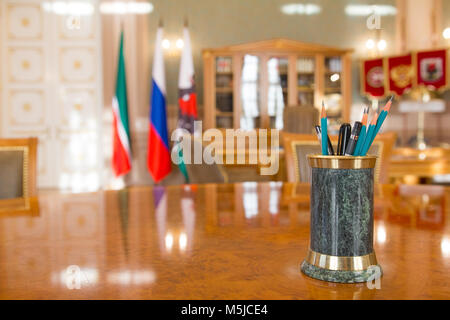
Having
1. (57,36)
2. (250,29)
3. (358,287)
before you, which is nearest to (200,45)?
(250,29)

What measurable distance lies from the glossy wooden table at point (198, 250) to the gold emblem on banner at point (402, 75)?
4150 millimetres

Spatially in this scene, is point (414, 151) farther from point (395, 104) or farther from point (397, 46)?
point (397, 46)

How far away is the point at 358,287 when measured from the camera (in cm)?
47

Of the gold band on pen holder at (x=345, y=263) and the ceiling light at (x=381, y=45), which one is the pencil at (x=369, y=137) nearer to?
the gold band on pen holder at (x=345, y=263)

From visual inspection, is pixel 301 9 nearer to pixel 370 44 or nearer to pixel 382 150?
pixel 370 44

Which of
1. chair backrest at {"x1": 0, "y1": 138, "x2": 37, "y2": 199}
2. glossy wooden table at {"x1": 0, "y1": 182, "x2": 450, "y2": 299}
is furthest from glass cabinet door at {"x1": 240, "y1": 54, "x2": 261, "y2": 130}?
glossy wooden table at {"x1": 0, "y1": 182, "x2": 450, "y2": 299}

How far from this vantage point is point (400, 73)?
16.1 feet

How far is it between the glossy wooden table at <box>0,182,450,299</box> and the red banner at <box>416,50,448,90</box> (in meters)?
4.14

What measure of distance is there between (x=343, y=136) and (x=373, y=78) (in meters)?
4.87

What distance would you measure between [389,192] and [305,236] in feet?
2.11

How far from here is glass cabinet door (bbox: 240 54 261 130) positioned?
185 inches

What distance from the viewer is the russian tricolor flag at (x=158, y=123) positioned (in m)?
4.51

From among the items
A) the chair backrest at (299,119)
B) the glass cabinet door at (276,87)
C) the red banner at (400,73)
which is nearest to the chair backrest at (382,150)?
the chair backrest at (299,119)

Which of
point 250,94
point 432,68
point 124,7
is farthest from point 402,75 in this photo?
point 124,7
